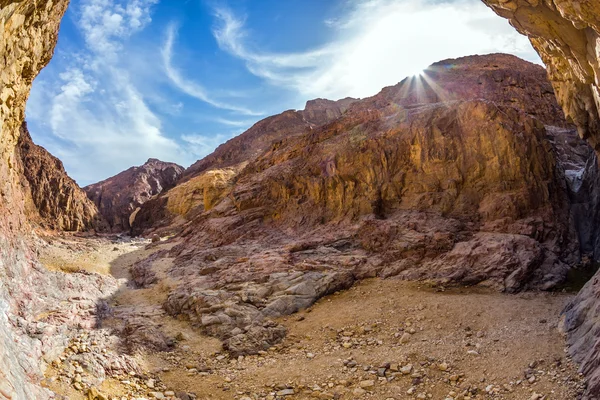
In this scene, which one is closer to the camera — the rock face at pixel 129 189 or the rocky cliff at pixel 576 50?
the rocky cliff at pixel 576 50

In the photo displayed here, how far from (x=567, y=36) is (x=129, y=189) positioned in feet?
281

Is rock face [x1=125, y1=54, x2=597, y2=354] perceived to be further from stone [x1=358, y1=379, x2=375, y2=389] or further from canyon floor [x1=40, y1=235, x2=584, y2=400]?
stone [x1=358, y1=379, x2=375, y2=389]

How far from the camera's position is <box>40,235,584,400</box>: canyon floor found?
28.7 ft

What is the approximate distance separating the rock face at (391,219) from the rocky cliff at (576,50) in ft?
16.6

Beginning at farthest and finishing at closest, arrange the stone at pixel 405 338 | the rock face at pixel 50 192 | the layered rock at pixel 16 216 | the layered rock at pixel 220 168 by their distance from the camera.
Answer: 1. the layered rock at pixel 220 168
2. the rock face at pixel 50 192
3. the stone at pixel 405 338
4. the layered rock at pixel 16 216

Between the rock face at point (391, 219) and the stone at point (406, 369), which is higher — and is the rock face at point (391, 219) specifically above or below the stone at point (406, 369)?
above

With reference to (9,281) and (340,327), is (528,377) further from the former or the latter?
(9,281)

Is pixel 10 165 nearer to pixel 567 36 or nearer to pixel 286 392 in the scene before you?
pixel 286 392

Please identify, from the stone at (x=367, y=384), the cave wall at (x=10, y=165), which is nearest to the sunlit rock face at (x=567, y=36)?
the stone at (x=367, y=384)

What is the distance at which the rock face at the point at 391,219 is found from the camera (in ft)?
52.2

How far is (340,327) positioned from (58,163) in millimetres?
56977

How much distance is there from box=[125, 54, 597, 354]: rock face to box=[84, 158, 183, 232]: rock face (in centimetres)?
4898

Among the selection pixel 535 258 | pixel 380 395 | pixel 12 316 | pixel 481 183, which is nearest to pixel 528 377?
pixel 380 395

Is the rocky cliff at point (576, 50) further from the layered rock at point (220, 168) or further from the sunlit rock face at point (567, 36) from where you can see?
the layered rock at point (220, 168)
